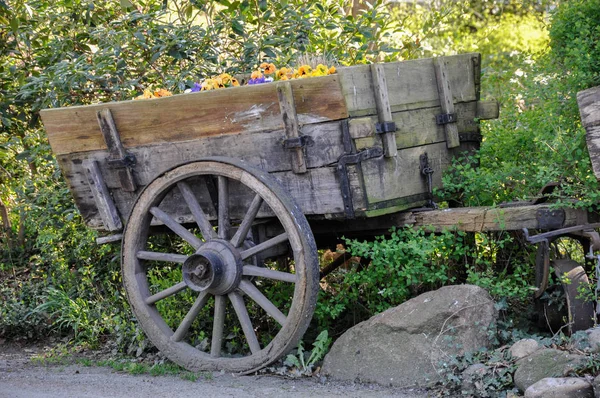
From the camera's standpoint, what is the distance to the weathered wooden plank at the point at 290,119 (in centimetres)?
423

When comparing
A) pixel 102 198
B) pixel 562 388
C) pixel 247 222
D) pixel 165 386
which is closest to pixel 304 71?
pixel 247 222

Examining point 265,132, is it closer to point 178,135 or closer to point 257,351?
point 178,135

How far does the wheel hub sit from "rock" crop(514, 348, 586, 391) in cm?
157

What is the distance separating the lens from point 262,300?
14.4 feet

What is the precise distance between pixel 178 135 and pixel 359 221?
45.3 inches

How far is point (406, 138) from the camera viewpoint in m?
4.52

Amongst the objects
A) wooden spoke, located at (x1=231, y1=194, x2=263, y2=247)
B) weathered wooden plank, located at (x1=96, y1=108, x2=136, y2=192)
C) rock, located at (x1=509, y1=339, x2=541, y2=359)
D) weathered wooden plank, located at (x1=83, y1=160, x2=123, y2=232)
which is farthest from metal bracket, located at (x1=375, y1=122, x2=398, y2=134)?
weathered wooden plank, located at (x1=83, y1=160, x2=123, y2=232)

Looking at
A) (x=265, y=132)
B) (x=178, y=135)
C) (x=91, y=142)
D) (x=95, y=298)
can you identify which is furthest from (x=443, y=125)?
(x=95, y=298)

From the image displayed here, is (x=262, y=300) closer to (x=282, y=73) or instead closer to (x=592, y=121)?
(x=282, y=73)

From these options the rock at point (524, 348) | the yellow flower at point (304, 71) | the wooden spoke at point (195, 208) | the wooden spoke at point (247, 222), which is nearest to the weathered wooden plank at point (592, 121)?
the rock at point (524, 348)

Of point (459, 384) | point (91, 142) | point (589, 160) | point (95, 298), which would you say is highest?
point (91, 142)

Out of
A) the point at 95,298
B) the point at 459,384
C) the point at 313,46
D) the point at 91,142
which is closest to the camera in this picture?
the point at 459,384

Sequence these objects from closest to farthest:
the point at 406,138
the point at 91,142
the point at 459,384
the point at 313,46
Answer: the point at 459,384
the point at 406,138
the point at 91,142
the point at 313,46

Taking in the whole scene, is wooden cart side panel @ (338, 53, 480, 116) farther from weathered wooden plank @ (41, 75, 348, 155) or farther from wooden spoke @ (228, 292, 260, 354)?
wooden spoke @ (228, 292, 260, 354)
